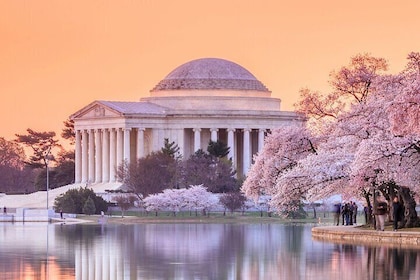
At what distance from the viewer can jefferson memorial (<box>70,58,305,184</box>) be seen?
172 metres

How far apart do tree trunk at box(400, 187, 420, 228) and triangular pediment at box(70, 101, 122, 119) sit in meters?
103

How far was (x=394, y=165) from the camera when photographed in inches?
2472

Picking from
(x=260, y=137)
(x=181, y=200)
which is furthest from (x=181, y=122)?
(x=181, y=200)

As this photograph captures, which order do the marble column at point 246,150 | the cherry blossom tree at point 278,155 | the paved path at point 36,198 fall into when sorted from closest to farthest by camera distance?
the cherry blossom tree at point 278,155 → the paved path at point 36,198 → the marble column at point 246,150

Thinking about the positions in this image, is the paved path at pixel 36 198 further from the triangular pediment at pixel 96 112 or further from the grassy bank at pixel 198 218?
the grassy bank at pixel 198 218

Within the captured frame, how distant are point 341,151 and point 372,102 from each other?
131 inches

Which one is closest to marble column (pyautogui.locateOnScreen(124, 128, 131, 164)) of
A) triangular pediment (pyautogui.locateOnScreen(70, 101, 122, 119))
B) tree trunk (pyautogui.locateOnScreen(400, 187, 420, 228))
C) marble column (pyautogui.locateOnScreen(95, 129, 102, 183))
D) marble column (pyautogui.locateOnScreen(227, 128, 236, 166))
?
triangular pediment (pyautogui.locateOnScreen(70, 101, 122, 119))

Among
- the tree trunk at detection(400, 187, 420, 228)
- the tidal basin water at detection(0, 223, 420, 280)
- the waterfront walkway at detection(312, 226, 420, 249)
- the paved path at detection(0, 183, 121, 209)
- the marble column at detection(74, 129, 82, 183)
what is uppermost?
the marble column at detection(74, 129, 82, 183)

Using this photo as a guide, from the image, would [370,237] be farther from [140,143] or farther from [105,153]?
[105,153]

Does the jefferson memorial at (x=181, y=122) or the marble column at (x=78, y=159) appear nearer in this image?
the jefferson memorial at (x=181, y=122)

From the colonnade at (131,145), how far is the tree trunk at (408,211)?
335 ft

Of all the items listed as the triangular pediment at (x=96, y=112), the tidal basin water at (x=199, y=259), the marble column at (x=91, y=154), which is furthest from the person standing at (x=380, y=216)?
the marble column at (x=91, y=154)

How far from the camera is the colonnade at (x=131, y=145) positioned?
172m

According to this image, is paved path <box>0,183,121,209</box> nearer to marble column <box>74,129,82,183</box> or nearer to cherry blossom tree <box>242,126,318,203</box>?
marble column <box>74,129,82,183</box>
